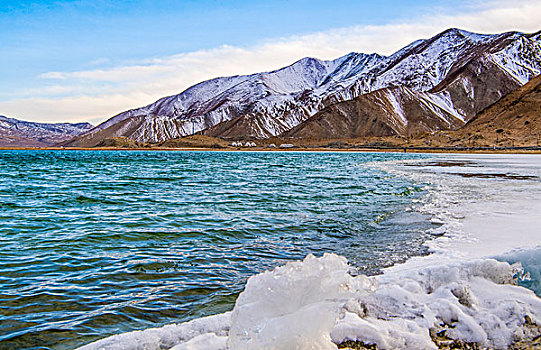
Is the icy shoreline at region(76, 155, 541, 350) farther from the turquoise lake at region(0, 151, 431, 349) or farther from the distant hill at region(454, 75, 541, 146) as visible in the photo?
the distant hill at region(454, 75, 541, 146)

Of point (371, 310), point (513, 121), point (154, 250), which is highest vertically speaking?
point (513, 121)

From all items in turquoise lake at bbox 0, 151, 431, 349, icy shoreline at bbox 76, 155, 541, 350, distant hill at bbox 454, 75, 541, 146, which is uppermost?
distant hill at bbox 454, 75, 541, 146

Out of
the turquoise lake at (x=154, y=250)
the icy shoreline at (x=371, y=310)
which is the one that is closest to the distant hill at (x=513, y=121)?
the turquoise lake at (x=154, y=250)

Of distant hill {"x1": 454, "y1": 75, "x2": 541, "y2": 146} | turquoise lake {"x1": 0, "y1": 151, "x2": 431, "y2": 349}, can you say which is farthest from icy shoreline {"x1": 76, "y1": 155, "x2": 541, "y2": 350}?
distant hill {"x1": 454, "y1": 75, "x2": 541, "y2": 146}

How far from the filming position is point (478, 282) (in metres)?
5.12

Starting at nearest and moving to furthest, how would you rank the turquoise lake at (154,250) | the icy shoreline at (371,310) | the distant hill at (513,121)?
the icy shoreline at (371,310) → the turquoise lake at (154,250) → the distant hill at (513,121)

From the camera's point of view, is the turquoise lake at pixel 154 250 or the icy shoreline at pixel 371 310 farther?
the turquoise lake at pixel 154 250

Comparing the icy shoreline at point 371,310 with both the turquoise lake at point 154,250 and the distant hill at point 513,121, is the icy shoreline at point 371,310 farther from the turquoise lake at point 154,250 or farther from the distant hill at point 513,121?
the distant hill at point 513,121

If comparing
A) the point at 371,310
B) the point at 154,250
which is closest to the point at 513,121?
the point at 154,250

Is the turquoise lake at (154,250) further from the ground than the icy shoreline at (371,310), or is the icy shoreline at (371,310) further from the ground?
the icy shoreline at (371,310)

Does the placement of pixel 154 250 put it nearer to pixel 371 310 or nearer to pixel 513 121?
pixel 371 310

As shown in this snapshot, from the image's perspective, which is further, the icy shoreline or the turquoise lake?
the turquoise lake

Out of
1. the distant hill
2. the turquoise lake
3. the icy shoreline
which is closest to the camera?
the icy shoreline

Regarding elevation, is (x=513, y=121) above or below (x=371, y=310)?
above
